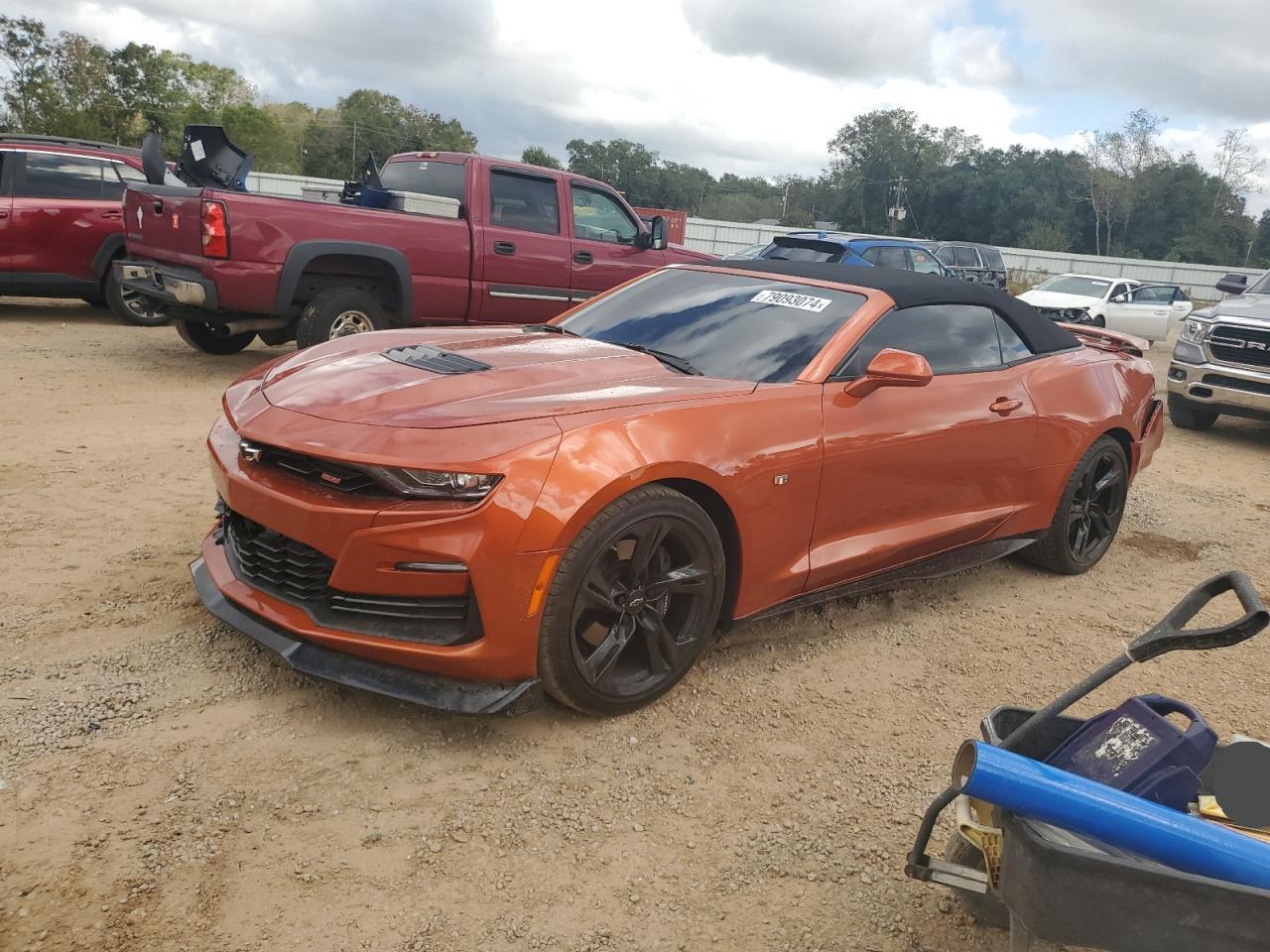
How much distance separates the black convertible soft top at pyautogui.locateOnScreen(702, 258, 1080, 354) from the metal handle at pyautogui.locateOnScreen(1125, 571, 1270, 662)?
7.09 ft

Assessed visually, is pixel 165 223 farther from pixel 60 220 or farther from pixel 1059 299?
pixel 1059 299

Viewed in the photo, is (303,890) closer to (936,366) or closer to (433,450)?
(433,450)

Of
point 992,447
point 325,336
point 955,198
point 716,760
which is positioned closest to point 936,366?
point 992,447

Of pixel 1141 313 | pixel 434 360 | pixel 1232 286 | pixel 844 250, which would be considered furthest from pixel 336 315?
pixel 1141 313

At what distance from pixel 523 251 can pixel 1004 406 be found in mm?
5400

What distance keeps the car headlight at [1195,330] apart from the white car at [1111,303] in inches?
304

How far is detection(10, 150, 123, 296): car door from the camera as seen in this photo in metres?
9.91

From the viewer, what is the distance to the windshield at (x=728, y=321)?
12.4ft

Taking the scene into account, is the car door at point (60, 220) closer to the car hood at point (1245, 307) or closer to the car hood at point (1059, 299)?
the car hood at point (1245, 307)

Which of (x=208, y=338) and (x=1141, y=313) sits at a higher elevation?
(x=1141, y=313)

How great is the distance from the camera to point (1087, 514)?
510 centimetres

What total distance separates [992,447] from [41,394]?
6402mm

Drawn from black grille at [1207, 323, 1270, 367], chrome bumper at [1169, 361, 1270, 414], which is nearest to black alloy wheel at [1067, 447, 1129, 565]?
chrome bumper at [1169, 361, 1270, 414]

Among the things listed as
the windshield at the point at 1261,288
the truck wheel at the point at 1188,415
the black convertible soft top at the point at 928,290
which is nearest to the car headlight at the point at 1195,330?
the truck wheel at the point at 1188,415
